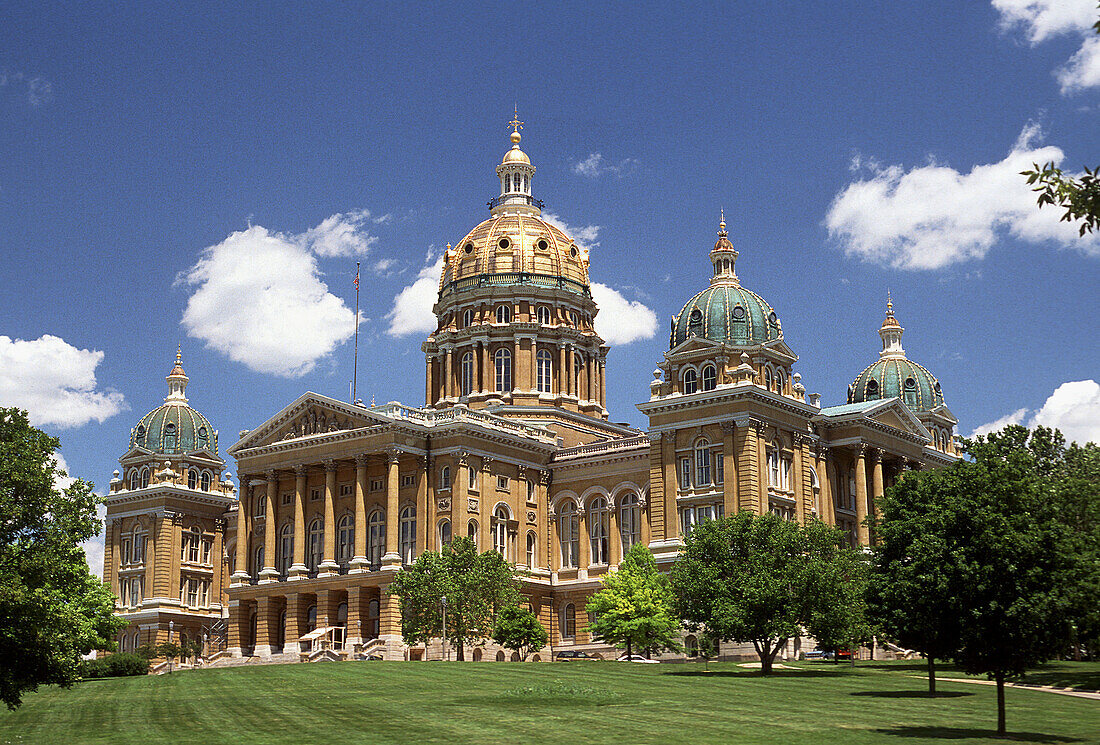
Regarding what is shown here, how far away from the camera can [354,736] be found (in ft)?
134

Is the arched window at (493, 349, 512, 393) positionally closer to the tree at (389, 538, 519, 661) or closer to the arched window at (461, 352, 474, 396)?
the arched window at (461, 352, 474, 396)

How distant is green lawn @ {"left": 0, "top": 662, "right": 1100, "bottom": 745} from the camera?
41031 millimetres

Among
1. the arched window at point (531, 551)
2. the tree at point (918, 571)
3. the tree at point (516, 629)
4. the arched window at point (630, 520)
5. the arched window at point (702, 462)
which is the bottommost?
the tree at point (516, 629)

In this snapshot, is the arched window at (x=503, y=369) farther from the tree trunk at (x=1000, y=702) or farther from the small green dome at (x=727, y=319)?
the tree trunk at (x=1000, y=702)

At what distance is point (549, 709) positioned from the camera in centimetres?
4806

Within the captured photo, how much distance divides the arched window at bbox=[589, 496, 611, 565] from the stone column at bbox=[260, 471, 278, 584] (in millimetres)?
24040

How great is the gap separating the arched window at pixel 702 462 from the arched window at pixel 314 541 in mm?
30238

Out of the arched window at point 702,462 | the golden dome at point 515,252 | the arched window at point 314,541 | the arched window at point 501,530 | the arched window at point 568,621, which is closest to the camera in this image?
the arched window at point 702,462

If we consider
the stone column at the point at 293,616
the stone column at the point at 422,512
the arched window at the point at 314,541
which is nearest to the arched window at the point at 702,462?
the stone column at the point at 422,512

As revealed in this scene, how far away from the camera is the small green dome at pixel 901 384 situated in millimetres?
112938

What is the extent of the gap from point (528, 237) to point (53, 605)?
79.8 m

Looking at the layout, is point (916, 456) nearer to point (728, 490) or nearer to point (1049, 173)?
point (728, 490)

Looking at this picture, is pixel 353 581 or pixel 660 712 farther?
pixel 353 581

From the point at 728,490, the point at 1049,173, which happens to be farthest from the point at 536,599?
the point at 1049,173
